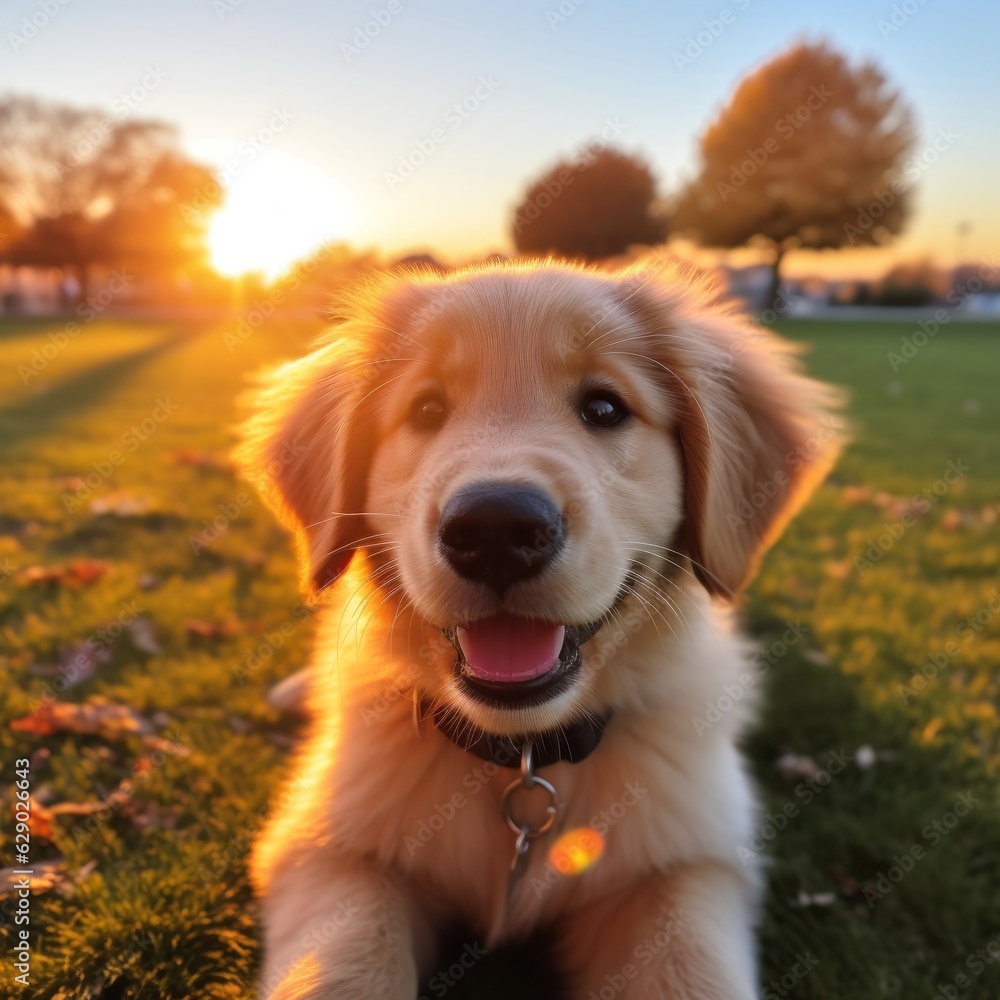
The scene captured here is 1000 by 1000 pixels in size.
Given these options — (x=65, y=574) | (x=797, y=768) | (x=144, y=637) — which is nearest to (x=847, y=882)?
(x=797, y=768)

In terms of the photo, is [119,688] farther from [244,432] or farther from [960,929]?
[960,929]

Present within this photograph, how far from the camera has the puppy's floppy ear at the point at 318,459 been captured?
210 centimetres

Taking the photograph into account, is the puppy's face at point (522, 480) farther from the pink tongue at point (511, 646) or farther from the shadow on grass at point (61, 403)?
the shadow on grass at point (61, 403)

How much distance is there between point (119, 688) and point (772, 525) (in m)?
2.41

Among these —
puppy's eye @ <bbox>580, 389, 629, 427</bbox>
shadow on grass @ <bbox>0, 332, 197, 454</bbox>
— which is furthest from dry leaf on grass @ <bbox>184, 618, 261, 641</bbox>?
shadow on grass @ <bbox>0, 332, 197, 454</bbox>

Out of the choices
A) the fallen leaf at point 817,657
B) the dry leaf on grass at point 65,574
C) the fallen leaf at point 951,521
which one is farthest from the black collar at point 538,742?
the fallen leaf at point 951,521

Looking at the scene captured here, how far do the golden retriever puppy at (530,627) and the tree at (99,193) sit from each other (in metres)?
39.1

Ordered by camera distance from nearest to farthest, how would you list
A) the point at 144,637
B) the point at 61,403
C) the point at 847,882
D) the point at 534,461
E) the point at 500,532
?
1. the point at 500,532
2. the point at 534,461
3. the point at 847,882
4. the point at 144,637
5. the point at 61,403

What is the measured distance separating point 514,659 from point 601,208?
40822 mm

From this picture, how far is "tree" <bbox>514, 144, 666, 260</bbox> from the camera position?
3894cm

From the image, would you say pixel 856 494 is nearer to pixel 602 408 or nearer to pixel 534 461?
pixel 602 408

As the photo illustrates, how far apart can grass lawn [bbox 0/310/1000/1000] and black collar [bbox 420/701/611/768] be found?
54 centimetres

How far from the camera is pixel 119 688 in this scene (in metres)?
2.94

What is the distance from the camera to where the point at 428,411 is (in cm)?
203
